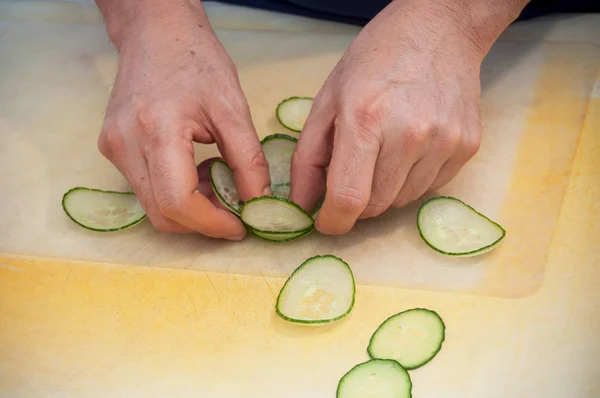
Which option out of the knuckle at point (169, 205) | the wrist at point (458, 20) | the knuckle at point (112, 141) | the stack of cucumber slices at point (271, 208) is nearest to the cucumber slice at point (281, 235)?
the stack of cucumber slices at point (271, 208)

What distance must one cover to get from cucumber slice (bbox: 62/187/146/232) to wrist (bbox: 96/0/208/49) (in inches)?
19.8

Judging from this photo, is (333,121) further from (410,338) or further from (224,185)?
(410,338)

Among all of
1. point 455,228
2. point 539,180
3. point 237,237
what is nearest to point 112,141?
point 237,237

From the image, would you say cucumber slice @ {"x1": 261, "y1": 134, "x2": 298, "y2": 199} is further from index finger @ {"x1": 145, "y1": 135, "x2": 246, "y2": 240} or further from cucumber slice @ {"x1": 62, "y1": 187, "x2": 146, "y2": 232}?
cucumber slice @ {"x1": 62, "y1": 187, "x2": 146, "y2": 232}

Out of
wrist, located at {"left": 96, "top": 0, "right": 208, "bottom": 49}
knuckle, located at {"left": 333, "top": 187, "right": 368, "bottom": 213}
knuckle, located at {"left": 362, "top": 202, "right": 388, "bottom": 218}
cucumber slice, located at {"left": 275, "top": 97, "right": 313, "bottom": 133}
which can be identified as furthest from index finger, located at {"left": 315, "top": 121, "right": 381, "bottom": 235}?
wrist, located at {"left": 96, "top": 0, "right": 208, "bottom": 49}

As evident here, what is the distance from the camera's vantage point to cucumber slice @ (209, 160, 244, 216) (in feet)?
6.96

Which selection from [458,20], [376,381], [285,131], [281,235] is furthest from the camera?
[285,131]

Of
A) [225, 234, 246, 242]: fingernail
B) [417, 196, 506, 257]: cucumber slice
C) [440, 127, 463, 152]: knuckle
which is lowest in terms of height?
[225, 234, 246, 242]: fingernail

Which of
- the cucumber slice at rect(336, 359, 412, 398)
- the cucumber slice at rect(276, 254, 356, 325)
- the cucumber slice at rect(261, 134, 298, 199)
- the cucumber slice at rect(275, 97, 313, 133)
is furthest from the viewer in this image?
the cucumber slice at rect(275, 97, 313, 133)

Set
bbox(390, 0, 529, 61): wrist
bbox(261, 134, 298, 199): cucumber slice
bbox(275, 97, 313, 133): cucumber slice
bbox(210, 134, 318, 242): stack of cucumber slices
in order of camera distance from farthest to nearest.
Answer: bbox(275, 97, 313, 133): cucumber slice, bbox(261, 134, 298, 199): cucumber slice, bbox(390, 0, 529, 61): wrist, bbox(210, 134, 318, 242): stack of cucumber slices

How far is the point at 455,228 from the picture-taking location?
213cm

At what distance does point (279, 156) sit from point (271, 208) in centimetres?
32

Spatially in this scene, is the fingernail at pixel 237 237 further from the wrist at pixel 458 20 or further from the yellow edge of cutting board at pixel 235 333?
the wrist at pixel 458 20

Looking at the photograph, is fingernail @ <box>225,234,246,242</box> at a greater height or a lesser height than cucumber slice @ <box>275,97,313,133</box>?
lesser
